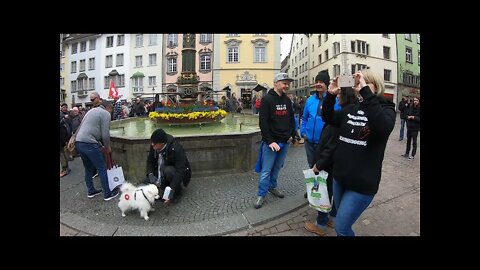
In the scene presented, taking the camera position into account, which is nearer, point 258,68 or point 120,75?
point 258,68

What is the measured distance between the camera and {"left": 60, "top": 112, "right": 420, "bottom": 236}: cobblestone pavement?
3572 mm

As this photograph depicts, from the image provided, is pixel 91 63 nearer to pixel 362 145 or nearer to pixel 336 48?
pixel 336 48

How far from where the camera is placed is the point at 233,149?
5.70 meters

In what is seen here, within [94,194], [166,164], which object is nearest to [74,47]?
[94,194]

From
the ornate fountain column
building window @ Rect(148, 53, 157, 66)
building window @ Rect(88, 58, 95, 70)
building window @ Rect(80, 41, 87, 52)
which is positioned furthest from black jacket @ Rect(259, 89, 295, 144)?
building window @ Rect(80, 41, 87, 52)

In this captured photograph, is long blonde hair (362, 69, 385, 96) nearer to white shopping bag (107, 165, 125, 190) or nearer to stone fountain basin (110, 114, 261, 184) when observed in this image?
stone fountain basin (110, 114, 261, 184)

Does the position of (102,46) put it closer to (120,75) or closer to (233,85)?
(120,75)

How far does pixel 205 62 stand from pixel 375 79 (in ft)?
113

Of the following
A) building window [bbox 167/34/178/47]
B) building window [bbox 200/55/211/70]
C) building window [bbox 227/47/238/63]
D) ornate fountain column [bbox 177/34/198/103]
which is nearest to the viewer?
ornate fountain column [bbox 177/34/198/103]

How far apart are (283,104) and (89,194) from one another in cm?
384

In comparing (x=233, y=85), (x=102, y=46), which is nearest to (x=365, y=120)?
(x=233, y=85)

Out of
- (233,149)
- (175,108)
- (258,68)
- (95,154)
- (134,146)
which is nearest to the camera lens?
(95,154)

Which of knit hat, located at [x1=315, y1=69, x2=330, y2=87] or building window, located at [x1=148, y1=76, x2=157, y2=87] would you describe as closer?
knit hat, located at [x1=315, y1=69, x2=330, y2=87]

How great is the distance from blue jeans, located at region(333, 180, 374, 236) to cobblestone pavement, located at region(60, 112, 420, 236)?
104cm
